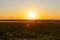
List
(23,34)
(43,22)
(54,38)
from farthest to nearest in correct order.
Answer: (43,22) → (23,34) → (54,38)

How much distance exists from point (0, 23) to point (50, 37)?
601cm

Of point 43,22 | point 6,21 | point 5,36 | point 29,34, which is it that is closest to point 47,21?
point 43,22

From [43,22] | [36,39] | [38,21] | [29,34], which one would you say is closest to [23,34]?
[29,34]

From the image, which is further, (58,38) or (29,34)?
(29,34)

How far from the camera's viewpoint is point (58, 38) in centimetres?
879

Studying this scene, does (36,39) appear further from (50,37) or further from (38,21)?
(38,21)

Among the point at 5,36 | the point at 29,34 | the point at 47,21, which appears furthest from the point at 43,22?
the point at 5,36

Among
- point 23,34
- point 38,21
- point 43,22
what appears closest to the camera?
point 23,34

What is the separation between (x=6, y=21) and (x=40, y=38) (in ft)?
18.1

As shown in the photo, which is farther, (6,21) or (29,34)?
(6,21)

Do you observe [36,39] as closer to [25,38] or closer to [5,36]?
[25,38]

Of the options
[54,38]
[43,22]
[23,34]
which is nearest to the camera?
[54,38]

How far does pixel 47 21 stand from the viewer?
1357cm

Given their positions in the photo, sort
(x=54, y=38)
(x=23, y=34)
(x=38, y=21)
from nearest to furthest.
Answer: (x=54, y=38) < (x=23, y=34) < (x=38, y=21)
